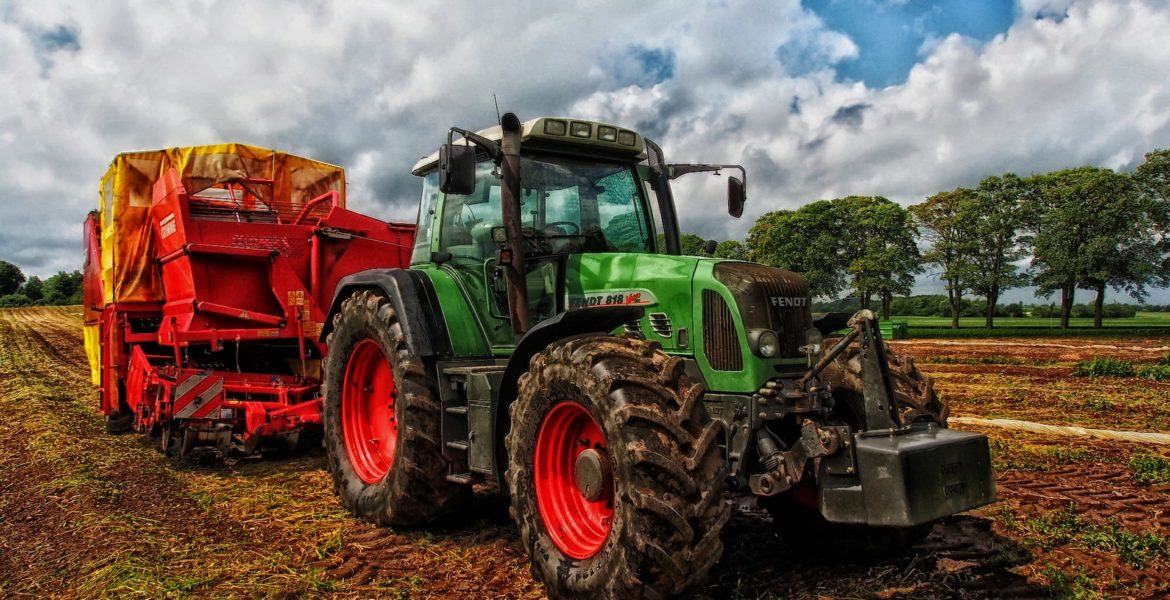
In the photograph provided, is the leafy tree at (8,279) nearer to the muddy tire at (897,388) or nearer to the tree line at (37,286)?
the tree line at (37,286)

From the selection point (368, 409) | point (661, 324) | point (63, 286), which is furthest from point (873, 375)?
point (63, 286)

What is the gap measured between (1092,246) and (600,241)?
45.9 metres

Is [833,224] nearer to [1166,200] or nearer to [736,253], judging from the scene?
[736,253]

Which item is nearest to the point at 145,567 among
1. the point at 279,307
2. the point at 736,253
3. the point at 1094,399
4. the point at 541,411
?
the point at 541,411

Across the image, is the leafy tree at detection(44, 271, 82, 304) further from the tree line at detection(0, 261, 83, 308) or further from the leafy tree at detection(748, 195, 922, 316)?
the leafy tree at detection(748, 195, 922, 316)

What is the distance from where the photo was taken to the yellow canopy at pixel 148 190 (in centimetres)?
877

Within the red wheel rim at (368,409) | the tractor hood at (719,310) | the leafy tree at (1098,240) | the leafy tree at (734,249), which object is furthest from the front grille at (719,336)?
the leafy tree at (734,249)

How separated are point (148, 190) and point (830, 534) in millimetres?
8193

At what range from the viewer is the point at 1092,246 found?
4231 centimetres

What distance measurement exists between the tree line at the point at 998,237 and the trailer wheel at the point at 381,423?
1405 inches

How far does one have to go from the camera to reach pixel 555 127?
517 centimetres

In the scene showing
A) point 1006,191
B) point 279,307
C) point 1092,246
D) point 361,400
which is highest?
point 1006,191

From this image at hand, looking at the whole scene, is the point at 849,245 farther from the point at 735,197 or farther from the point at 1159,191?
the point at 735,197

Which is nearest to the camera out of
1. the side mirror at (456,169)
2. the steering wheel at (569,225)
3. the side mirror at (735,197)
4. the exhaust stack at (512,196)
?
the side mirror at (456,169)
